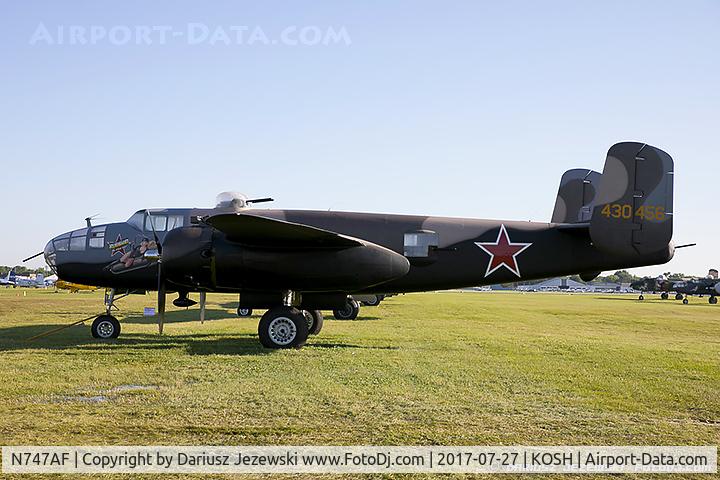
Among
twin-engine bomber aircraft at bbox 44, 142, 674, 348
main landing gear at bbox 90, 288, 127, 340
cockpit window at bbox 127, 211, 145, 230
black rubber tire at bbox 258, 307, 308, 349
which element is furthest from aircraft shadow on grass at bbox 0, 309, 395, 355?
cockpit window at bbox 127, 211, 145, 230

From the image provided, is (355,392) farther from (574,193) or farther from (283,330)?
(574,193)

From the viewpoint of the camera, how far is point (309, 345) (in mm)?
15477

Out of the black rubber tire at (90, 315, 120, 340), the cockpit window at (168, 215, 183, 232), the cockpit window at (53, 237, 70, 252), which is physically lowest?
the black rubber tire at (90, 315, 120, 340)

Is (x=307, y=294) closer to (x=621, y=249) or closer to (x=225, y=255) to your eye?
(x=225, y=255)

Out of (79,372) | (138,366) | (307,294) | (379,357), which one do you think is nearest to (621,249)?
(379,357)

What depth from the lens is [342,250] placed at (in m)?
14.9

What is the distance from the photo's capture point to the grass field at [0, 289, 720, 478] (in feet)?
22.9

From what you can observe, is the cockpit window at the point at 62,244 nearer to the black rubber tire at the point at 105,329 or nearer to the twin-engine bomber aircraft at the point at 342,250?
the twin-engine bomber aircraft at the point at 342,250

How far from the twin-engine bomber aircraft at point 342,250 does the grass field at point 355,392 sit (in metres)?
1.45

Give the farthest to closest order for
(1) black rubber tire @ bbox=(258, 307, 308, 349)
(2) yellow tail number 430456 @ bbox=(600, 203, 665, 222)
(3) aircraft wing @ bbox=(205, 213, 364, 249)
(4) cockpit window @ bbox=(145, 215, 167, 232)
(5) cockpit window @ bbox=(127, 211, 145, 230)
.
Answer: (5) cockpit window @ bbox=(127, 211, 145, 230) < (4) cockpit window @ bbox=(145, 215, 167, 232) < (2) yellow tail number 430456 @ bbox=(600, 203, 665, 222) < (1) black rubber tire @ bbox=(258, 307, 308, 349) < (3) aircraft wing @ bbox=(205, 213, 364, 249)

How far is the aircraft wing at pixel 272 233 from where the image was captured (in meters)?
13.2

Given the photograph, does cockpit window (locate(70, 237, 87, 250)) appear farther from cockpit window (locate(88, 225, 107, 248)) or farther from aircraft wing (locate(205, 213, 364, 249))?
A: aircraft wing (locate(205, 213, 364, 249))

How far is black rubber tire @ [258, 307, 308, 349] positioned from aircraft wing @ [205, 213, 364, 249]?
172 centimetres

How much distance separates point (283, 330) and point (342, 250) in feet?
7.79
